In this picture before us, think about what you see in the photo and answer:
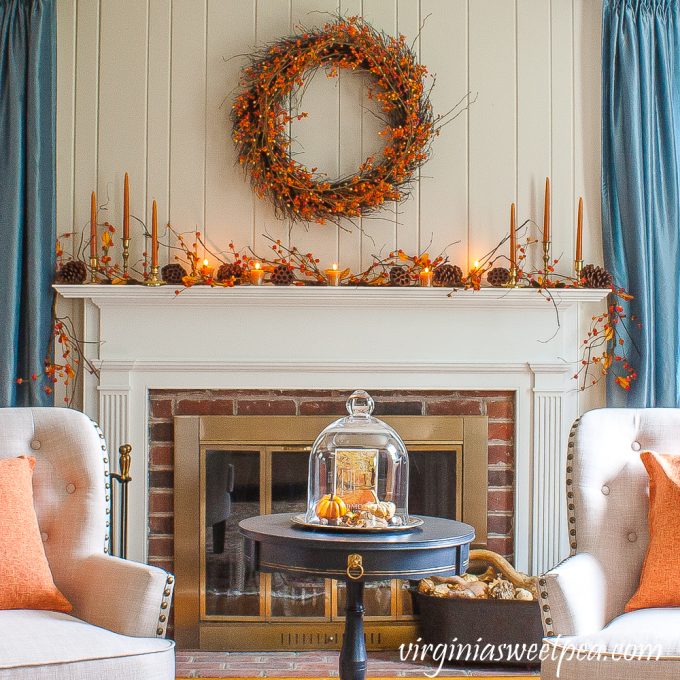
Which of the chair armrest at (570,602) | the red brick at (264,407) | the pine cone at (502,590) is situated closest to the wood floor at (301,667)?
the pine cone at (502,590)

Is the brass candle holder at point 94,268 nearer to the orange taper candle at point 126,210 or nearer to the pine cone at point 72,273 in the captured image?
the pine cone at point 72,273

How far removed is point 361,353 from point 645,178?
1.23 metres

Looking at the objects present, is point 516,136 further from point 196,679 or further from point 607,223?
point 196,679

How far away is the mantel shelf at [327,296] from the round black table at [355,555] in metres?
1.11

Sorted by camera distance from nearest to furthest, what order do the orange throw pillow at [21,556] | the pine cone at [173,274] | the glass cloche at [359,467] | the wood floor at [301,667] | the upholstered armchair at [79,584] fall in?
the upholstered armchair at [79,584]
the orange throw pillow at [21,556]
the glass cloche at [359,467]
the wood floor at [301,667]
the pine cone at [173,274]

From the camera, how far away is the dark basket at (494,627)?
10.2 feet

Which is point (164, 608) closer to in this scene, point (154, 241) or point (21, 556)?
point (21, 556)

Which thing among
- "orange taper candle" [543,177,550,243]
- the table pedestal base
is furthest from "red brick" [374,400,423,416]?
the table pedestal base

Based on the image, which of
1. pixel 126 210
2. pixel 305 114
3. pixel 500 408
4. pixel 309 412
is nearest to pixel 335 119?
pixel 305 114

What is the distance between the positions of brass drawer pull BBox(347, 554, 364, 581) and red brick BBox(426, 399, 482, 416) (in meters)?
1.33

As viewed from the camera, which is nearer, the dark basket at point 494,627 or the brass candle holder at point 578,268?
the dark basket at point 494,627

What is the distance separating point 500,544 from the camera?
345cm

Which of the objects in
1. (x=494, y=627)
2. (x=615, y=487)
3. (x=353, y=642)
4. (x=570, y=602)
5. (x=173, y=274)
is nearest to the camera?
(x=570, y=602)

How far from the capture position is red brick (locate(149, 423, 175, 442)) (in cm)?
342
